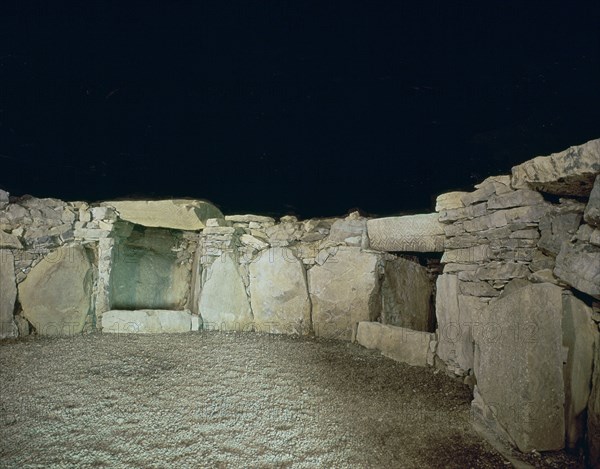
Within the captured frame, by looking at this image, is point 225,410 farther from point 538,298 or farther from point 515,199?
point 515,199

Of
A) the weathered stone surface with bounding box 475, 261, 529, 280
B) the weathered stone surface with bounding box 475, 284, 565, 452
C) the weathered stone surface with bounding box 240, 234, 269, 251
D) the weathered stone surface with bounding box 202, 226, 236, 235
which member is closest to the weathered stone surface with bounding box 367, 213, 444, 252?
the weathered stone surface with bounding box 475, 261, 529, 280

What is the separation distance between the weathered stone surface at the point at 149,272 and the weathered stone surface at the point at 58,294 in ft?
1.64

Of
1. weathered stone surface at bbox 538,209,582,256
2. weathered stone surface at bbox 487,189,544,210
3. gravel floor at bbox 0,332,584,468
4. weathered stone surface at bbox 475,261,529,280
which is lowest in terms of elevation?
gravel floor at bbox 0,332,584,468

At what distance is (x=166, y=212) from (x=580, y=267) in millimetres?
5057

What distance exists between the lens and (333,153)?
6.25 m

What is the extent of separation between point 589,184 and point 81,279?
602cm

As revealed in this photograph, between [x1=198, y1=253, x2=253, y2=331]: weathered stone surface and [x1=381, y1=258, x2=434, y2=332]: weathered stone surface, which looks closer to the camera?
[x1=381, y1=258, x2=434, y2=332]: weathered stone surface

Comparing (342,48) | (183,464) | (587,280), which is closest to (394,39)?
(342,48)

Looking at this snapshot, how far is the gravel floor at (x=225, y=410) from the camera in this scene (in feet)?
6.44

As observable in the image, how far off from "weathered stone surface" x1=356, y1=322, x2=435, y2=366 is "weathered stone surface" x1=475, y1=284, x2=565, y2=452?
1148 millimetres

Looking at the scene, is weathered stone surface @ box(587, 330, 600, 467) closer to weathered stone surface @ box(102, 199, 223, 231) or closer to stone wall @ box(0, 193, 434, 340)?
stone wall @ box(0, 193, 434, 340)

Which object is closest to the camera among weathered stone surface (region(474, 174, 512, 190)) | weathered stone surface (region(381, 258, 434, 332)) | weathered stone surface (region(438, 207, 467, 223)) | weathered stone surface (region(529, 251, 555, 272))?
weathered stone surface (region(529, 251, 555, 272))

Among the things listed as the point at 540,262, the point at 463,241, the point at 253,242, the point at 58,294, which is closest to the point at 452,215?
the point at 463,241

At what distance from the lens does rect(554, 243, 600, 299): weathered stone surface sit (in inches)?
76.5
